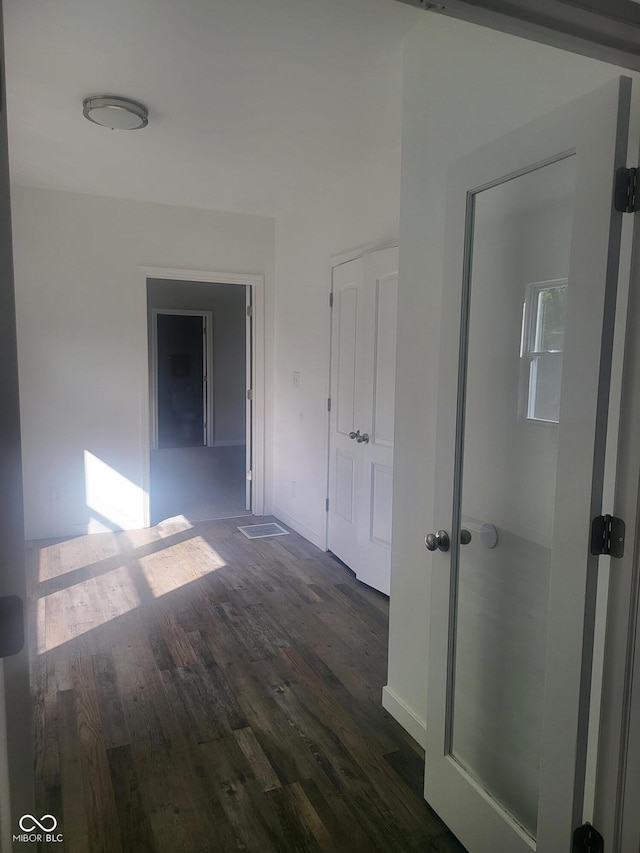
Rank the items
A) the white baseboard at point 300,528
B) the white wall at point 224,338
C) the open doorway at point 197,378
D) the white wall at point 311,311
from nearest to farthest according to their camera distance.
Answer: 1. the white wall at point 311,311
2. the white baseboard at point 300,528
3. the open doorway at point 197,378
4. the white wall at point 224,338

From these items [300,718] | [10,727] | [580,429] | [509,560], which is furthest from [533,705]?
[10,727]

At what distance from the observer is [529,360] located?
1.58m

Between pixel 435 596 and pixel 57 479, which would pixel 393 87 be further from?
pixel 57 479

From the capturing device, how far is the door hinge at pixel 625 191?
1.22 meters

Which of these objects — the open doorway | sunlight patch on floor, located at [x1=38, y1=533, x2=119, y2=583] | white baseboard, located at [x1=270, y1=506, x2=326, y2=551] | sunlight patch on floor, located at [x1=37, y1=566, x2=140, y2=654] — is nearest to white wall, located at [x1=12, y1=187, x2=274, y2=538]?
sunlight patch on floor, located at [x1=38, y1=533, x2=119, y2=583]

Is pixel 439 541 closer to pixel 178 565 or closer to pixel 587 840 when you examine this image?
pixel 587 840

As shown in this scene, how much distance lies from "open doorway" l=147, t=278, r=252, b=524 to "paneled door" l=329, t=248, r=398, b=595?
3.10 meters

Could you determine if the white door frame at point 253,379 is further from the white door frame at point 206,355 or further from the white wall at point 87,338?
the white door frame at point 206,355

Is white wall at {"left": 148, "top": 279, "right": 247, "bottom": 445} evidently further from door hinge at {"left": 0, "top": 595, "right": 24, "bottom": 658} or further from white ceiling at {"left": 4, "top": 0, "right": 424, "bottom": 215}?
door hinge at {"left": 0, "top": 595, "right": 24, "bottom": 658}

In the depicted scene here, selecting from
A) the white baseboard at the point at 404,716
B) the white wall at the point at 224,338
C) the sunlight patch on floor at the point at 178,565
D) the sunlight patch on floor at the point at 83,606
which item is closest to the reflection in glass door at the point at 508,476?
the white baseboard at the point at 404,716

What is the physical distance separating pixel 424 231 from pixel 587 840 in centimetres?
189

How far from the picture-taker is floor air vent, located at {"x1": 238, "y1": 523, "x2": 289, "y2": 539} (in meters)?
4.86

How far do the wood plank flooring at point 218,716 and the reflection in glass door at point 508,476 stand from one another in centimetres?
44

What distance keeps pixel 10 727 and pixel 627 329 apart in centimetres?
141
